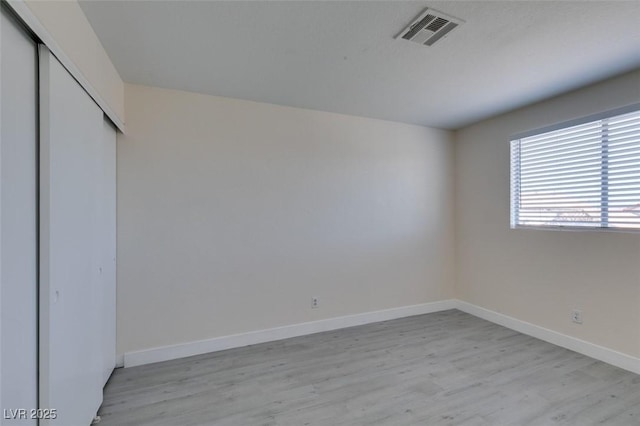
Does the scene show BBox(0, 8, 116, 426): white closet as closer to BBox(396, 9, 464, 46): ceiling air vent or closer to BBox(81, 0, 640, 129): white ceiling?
BBox(81, 0, 640, 129): white ceiling

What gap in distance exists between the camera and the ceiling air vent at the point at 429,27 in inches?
70.0

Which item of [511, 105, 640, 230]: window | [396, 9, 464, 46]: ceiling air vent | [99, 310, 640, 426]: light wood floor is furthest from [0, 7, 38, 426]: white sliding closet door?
[511, 105, 640, 230]: window

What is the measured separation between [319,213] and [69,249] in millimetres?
2346

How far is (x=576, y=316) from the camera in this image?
9.60 ft

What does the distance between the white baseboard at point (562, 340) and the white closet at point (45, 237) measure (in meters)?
4.15

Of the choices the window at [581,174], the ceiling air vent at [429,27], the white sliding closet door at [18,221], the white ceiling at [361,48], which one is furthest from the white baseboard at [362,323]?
the ceiling air vent at [429,27]

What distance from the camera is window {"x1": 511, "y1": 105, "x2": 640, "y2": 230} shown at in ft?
8.42

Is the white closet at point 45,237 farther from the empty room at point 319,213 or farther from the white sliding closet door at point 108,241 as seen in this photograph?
the white sliding closet door at point 108,241

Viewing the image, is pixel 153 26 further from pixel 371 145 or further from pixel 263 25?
pixel 371 145

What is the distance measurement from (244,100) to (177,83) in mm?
662

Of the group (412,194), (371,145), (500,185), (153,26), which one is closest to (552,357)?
(500,185)

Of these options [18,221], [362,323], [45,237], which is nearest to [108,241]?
[45,237]

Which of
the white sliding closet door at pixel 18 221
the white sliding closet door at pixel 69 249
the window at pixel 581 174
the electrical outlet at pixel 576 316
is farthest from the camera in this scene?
the electrical outlet at pixel 576 316

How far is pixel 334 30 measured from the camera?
75.8 inches
